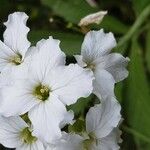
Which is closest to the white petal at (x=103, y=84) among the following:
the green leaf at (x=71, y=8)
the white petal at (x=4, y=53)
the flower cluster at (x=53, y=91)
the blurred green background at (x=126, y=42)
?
the flower cluster at (x=53, y=91)

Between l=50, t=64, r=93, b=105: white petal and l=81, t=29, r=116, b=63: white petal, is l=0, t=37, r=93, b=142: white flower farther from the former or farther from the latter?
l=81, t=29, r=116, b=63: white petal

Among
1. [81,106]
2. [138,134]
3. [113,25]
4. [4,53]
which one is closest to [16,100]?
[4,53]

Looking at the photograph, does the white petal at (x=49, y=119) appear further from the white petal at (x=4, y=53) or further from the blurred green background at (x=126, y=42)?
the blurred green background at (x=126, y=42)

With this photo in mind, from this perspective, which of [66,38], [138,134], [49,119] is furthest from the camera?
[66,38]

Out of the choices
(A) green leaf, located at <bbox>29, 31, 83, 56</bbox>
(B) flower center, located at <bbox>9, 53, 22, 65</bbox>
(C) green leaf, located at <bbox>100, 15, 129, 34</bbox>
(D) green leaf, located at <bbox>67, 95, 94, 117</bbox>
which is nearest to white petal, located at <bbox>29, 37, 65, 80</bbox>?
(B) flower center, located at <bbox>9, 53, 22, 65</bbox>

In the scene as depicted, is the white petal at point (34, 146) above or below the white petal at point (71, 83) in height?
below

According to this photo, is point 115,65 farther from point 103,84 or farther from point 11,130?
point 11,130

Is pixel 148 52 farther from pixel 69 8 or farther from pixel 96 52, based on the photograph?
pixel 96 52
